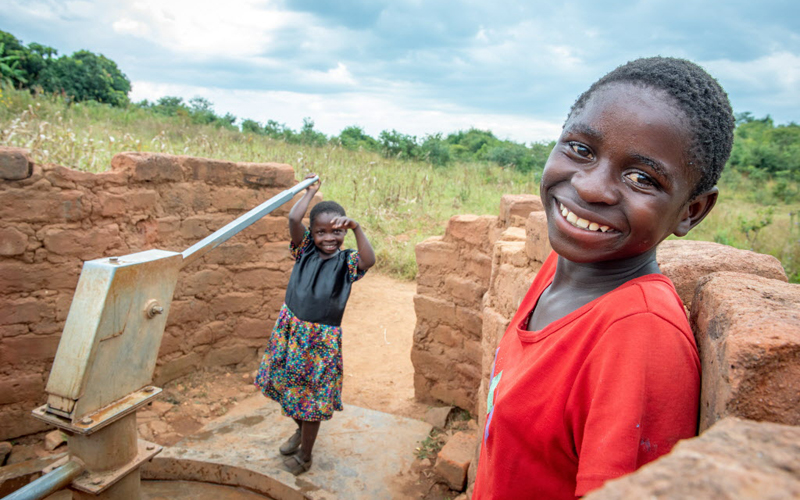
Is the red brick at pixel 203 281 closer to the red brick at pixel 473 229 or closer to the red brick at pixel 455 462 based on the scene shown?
the red brick at pixel 473 229

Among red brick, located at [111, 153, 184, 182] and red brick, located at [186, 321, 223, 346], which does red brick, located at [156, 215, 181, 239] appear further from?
red brick, located at [186, 321, 223, 346]

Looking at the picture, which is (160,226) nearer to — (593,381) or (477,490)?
(477,490)

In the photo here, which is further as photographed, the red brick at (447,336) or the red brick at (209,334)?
the red brick at (209,334)

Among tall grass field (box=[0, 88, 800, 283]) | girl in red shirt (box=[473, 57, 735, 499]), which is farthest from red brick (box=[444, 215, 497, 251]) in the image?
tall grass field (box=[0, 88, 800, 283])

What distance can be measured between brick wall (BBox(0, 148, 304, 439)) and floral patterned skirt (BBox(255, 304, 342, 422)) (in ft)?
4.16

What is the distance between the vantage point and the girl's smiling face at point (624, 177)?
86 centimetres

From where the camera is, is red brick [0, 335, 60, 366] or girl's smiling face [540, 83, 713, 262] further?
red brick [0, 335, 60, 366]

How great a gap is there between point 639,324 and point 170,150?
6615mm

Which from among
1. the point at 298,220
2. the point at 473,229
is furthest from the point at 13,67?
the point at 473,229

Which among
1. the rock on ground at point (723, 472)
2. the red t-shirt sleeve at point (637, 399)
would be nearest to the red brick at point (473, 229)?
the red t-shirt sleeve at point (637, 399)

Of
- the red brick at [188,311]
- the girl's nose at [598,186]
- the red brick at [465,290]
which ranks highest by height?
the girl's nose at [598,186]

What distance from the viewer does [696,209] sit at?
963mm

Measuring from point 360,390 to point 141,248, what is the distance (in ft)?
6.62

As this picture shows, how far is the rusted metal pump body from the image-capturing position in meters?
1.56
